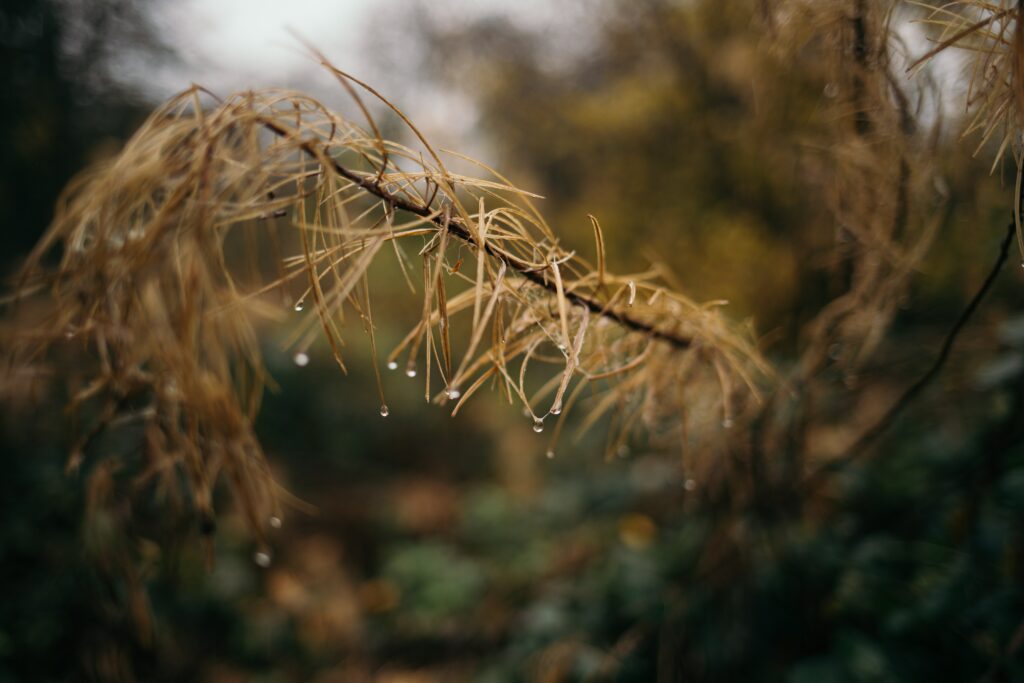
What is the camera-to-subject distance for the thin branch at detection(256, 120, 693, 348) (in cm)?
33

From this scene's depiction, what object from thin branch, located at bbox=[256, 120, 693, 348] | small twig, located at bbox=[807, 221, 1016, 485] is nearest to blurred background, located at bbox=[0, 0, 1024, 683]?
small twig, located at bbox=[807, 221, 1016, 485]

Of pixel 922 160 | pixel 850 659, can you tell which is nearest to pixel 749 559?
pixel 850 659

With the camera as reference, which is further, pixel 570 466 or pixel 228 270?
pixel 570 466

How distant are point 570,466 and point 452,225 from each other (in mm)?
1975

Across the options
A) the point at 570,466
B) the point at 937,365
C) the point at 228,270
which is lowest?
the point at 228,270

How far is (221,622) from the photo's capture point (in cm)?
166

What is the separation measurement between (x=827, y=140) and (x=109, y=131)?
8.23ft

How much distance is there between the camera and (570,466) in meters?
2.23

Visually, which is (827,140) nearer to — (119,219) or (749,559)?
(749,559)

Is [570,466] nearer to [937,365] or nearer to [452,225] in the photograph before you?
[937,365]

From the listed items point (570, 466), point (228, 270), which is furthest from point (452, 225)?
point (570, 466)

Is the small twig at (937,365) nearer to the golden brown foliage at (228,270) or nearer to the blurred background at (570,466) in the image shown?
the blurred background at (570,466)

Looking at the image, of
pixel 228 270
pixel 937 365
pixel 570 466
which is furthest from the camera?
pixel 570 466

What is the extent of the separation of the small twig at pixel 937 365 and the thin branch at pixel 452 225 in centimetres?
28
